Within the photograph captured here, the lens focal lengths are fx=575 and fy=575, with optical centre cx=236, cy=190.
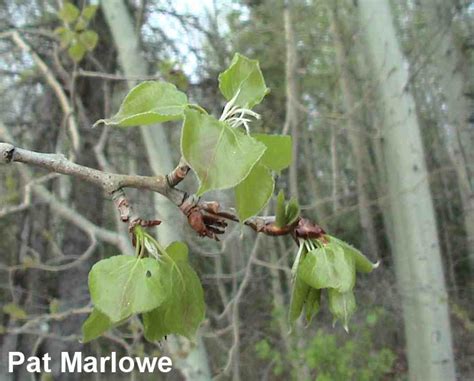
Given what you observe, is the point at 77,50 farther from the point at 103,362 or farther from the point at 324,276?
the point at 324,276

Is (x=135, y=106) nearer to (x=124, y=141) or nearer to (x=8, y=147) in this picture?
(x=8, y=147)

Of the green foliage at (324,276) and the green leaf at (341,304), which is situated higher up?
the green foliage at (324,276)

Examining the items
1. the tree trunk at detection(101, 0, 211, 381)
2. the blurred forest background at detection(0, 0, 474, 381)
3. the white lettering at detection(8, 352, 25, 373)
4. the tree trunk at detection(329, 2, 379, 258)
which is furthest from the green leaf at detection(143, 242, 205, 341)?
the tree trunk at detection(329, 2, 379, 258)

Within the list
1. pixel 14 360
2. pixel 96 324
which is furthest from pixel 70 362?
pixel 96 324

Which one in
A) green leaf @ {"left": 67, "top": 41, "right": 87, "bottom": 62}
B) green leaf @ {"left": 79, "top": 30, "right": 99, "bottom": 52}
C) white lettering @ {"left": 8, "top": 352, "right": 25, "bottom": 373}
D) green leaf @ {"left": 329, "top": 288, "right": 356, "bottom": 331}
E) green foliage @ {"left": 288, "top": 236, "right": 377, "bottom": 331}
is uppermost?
green leaf @ {"left": 79, "top": 30, "right": 99, "bottom": 52}

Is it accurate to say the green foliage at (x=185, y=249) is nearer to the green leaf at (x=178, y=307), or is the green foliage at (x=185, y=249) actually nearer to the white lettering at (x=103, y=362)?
the green leaf at (x=178, y=307)

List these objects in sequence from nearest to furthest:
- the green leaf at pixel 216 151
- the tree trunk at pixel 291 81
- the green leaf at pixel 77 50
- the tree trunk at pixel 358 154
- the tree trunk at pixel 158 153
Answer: the green leaf at pixel 216 151 → the tree trunk at pixel 158 153 → the green leaf at pixel 77 50 → the tree trunk at pixel 291 81 → the tree trunk at pixel 358 154

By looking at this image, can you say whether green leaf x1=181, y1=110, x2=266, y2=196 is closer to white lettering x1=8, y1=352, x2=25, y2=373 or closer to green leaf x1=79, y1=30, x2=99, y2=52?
green leaf x1=79, y1=30, x2=99, y2=52

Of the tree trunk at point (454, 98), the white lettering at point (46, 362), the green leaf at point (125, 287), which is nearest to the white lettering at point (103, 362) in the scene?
the white lettering at point (46, 362)
